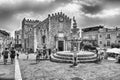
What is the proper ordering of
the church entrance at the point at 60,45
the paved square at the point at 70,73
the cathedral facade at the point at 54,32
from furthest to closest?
the church entrance at the point at 60,45, the cathedral facade at the point at 54,32, the paved square at the point at 70,73

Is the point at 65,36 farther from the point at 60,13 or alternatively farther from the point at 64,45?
the point at 60,13

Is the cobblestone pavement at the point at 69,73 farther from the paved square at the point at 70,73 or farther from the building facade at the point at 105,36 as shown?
the building facade at the point at 105,36

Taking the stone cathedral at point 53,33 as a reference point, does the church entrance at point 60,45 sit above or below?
below

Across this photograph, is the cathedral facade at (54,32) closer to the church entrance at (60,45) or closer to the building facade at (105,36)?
the church entrance at (60,45)

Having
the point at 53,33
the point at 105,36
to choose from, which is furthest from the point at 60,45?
the point at 105,36

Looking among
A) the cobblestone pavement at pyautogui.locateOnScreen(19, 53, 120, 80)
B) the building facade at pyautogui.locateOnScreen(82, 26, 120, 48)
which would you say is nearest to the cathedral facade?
the building facade at pyautogui.locateOnScreen(82, 26, 120, 48)

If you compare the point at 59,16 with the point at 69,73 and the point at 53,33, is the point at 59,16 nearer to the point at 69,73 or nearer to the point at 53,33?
the point at 53,33

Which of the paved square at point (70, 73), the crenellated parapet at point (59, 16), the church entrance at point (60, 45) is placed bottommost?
the paved square at point (70, 73)

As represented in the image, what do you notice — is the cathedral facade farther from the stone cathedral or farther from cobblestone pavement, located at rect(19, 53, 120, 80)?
cobblestone pavement, located at rect(19, 53, 120, 80)

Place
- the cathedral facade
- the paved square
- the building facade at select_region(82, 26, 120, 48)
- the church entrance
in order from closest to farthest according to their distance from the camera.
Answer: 1. the paved square
2. the cathedral facade
3. the church entrance
4. the building facade at select_region(82, 26, 120, 48)

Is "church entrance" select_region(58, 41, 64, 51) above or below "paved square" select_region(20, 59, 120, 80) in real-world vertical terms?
above

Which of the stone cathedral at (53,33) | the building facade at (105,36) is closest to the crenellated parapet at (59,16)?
the stone cathedral at (53,33)

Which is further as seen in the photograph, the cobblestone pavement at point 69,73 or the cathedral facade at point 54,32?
the cathedral facade at point 54,32

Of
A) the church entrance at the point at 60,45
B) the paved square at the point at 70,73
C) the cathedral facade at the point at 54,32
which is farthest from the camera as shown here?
the church entrance at the point at 60,45
